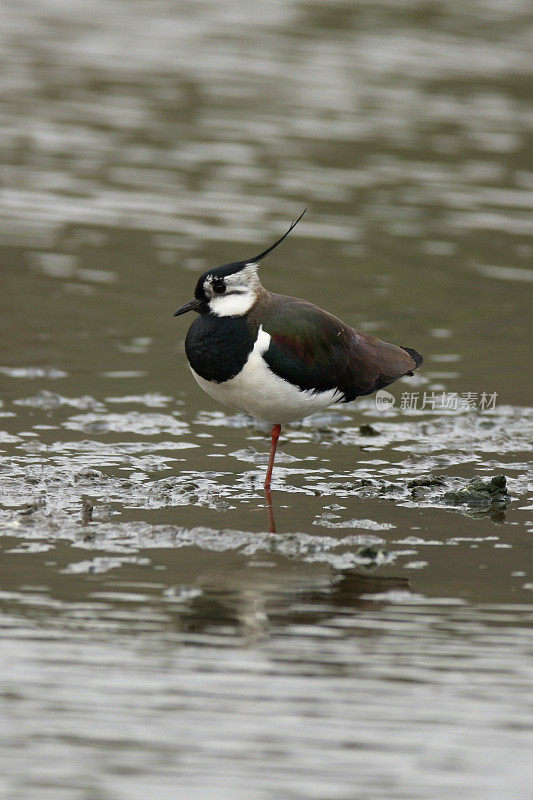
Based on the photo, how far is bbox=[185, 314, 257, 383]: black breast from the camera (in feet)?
24.8

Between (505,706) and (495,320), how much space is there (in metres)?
7.33

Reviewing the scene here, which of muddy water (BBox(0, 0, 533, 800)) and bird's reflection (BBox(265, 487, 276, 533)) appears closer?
muddy water (BBox(0, 0, 533, 800))

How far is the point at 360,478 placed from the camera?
8.38 meters

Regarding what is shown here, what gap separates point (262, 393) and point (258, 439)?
1681 mm

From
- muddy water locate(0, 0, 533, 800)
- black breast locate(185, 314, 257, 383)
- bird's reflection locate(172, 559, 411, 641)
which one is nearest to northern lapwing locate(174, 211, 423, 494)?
black breast locate(185, 314, 257, 383)

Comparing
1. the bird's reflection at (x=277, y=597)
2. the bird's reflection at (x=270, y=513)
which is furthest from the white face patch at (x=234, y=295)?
the bird's reflection at (x=277, y=597)

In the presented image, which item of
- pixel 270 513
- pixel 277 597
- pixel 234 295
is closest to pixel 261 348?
pixel 234 295

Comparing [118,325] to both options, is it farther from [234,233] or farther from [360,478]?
[360,478]

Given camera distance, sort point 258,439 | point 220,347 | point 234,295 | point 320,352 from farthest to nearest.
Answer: point 258,439, point 320,352, point 234,295, point 220,347

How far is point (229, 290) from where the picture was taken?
25.6 ft

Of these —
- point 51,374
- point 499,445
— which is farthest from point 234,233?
point 499,445

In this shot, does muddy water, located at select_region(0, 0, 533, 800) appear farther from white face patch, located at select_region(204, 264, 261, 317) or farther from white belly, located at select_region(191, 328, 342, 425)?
white face patch, located at select_region(204, 264, 261, 317)

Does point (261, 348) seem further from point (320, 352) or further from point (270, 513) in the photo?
point (270, 513)

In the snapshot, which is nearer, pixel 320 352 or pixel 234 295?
pixel 234 295
